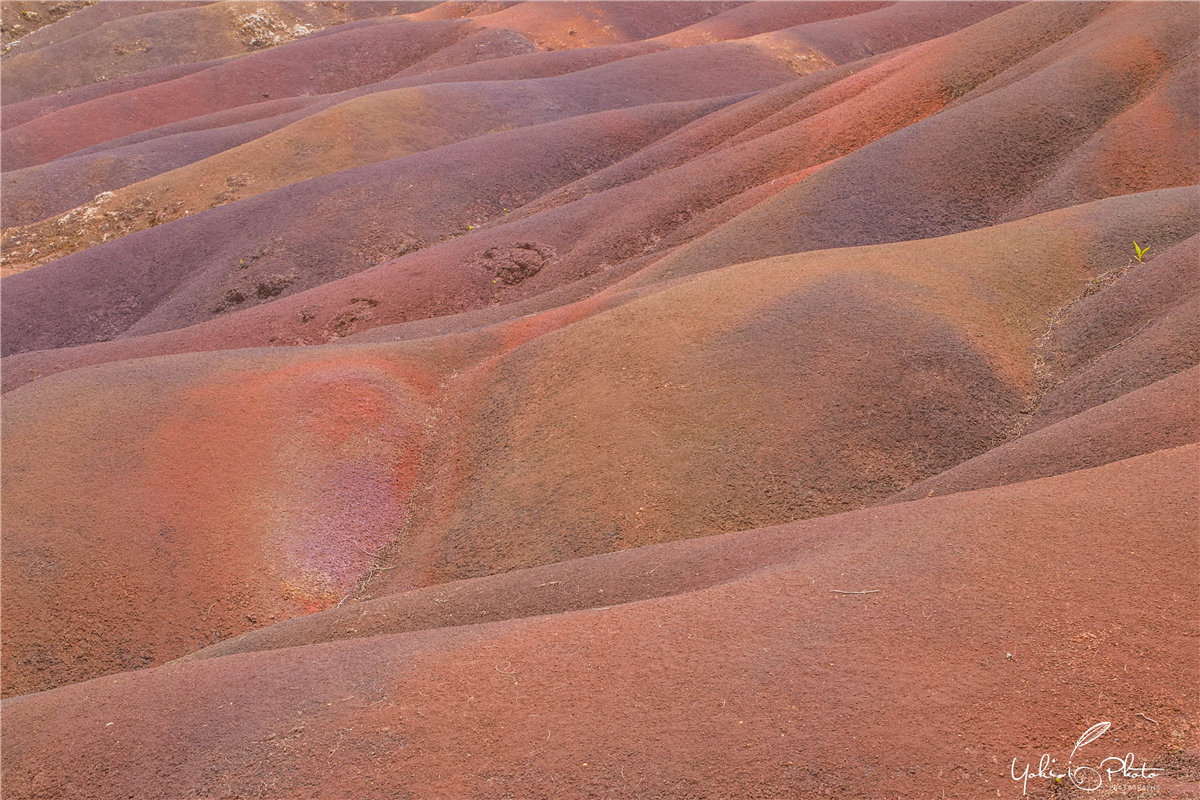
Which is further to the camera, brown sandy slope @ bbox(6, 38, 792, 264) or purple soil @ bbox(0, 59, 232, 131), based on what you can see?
purple soil @ bbox(0, 59, 232, 131)

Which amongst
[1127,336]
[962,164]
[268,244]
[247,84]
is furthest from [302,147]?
[1127,336]

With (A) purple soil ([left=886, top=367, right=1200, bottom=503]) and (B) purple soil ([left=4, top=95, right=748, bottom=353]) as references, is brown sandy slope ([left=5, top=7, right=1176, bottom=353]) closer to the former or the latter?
(B) purple soil ([left=4, top=95, right=748, bottom=353])

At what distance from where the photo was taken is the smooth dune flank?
9.14m

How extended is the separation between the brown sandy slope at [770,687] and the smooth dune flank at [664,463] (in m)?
Answer: 0.04

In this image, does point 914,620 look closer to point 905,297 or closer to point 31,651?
point 905,297

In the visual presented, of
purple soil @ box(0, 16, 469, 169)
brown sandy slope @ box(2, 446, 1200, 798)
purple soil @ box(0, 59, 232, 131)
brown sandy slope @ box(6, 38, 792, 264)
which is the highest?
purple soil @ box(0, 59, 232, 131)

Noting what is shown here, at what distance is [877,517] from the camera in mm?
12672

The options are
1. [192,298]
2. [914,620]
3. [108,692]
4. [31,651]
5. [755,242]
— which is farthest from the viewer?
[192,298]

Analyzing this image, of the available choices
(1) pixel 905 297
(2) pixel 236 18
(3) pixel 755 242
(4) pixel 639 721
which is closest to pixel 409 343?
(3) pixel 755 242

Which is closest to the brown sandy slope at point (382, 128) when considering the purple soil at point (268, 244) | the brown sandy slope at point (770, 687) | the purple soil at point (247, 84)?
the purple soil at point (268, 244)

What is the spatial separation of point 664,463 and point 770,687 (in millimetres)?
8160

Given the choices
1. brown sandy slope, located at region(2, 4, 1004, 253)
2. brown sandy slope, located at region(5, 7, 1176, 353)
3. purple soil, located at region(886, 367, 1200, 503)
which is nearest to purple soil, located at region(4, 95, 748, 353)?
brown sandy slope, located at region(5, 7, 1176, 353)

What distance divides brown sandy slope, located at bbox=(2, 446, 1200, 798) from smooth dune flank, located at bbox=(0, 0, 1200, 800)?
43 mm

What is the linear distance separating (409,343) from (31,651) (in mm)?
10808
